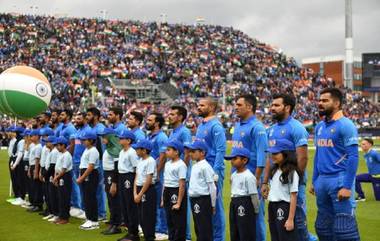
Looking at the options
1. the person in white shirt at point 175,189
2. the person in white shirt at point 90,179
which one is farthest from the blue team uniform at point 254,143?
the person in white shirt at point 90,179

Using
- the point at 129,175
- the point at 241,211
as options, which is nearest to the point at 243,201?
the point at 241,211

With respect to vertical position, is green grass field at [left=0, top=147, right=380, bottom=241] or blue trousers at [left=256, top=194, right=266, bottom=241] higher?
blue trousers at [left=256, top=194, right=266, bottom=241]

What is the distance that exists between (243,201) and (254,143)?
3.06ft

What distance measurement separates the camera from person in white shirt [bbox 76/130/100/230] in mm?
10320

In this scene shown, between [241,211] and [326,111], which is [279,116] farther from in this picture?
[241,211]

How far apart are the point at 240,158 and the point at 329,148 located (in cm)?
108

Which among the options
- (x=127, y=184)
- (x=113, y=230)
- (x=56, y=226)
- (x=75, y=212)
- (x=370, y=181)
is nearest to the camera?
(x=127, y=184)

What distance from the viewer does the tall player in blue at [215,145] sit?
25.9 feet

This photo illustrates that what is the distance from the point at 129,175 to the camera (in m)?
9.24

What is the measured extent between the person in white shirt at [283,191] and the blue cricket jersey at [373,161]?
7630 millimetres

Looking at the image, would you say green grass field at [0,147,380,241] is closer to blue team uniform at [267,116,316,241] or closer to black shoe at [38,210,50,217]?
black shoe at [38,210,50,217]

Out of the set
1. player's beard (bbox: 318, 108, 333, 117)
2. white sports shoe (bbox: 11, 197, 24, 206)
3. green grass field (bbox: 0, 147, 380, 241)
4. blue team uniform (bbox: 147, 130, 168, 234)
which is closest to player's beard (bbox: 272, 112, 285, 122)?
player's beard (bbox: 318, 108, 333, 117)

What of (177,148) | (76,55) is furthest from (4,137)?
(177,148)

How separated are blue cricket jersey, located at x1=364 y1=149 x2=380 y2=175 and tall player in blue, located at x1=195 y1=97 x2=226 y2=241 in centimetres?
628
